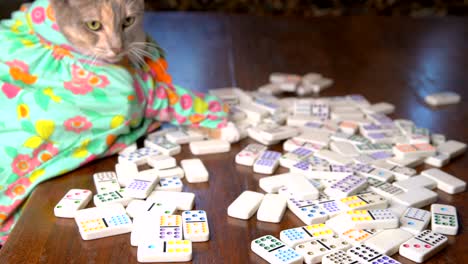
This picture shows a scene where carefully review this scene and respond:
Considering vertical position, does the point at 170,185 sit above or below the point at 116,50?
below

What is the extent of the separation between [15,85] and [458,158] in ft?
3.91

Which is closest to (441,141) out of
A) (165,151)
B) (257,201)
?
(257,201)

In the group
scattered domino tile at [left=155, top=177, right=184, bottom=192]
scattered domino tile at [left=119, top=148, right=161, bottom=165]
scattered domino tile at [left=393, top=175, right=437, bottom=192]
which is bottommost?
scattered domino tile at [left=393, top=175, right=437, bottom=192]

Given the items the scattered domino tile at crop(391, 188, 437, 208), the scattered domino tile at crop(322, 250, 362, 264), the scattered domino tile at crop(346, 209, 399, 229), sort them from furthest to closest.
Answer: the scattered domino tile at crop(391, 188, 437, 208), the scattered domino tile at crop(346, 209, 399, 229), the scattered domino tile at crop(322, 250, 362, 264)

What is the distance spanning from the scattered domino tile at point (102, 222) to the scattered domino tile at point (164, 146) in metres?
0.32

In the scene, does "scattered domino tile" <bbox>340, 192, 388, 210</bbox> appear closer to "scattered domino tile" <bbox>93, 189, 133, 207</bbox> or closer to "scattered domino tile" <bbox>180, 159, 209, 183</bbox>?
"scattered domino tile" <bbox>180, 159, 209, 183</bbox>

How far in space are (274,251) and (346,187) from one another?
1.02 ft

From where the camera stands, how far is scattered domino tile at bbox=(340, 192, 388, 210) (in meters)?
1.16

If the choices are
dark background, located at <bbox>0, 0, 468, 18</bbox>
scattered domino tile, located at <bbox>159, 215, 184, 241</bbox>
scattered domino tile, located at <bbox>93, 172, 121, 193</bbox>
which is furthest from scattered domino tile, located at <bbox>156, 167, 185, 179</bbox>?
dark background, located at <bbox>0, 0, 468, 18</bbox>

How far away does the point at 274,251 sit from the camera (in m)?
1.01

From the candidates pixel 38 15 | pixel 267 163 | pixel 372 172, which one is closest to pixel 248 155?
pixel 267 163

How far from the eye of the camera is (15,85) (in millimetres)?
1308

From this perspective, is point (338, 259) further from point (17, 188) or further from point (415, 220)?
point (17, 188)

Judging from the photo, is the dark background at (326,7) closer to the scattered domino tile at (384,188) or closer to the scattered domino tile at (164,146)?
the scattered domino tile at (164,146)
